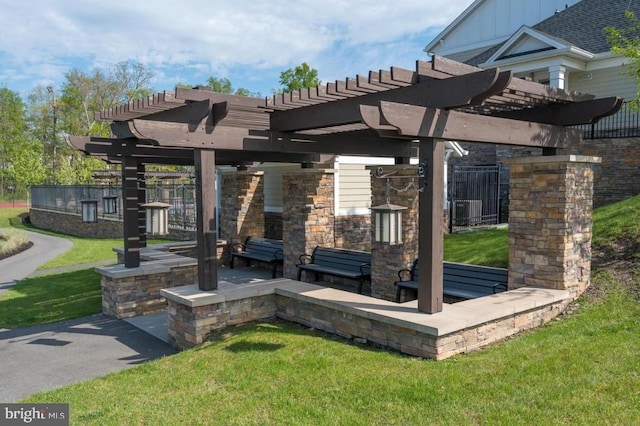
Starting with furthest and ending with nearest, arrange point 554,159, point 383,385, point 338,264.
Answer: point 338,264 < point 554,159 < point 383,385

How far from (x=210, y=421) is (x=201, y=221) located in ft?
10.3

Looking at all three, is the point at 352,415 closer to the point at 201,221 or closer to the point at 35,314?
the point at 201,221

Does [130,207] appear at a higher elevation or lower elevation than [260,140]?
lower

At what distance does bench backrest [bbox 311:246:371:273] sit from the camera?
872 cm

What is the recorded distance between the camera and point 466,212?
594 inches

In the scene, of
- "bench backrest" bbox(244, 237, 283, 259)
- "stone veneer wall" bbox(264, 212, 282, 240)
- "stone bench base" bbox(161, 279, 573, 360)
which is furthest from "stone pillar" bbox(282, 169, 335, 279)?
"stone veneer wall" bbox(264, 212, 282, 240)

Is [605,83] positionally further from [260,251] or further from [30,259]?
[30,259]

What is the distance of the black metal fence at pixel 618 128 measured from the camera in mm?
14178

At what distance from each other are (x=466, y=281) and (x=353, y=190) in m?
7.01

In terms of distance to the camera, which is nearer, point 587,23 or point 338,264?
point 338,264

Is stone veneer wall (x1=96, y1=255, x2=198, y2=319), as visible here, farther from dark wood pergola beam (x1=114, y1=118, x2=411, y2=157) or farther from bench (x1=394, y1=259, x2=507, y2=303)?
bench (x1=394, y1=259, x2=507, y2=303)

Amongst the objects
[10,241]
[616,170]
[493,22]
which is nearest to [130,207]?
[10,241]

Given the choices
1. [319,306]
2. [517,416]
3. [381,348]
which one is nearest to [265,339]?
[319,306]

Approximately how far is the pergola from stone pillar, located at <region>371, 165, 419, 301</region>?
90cm
